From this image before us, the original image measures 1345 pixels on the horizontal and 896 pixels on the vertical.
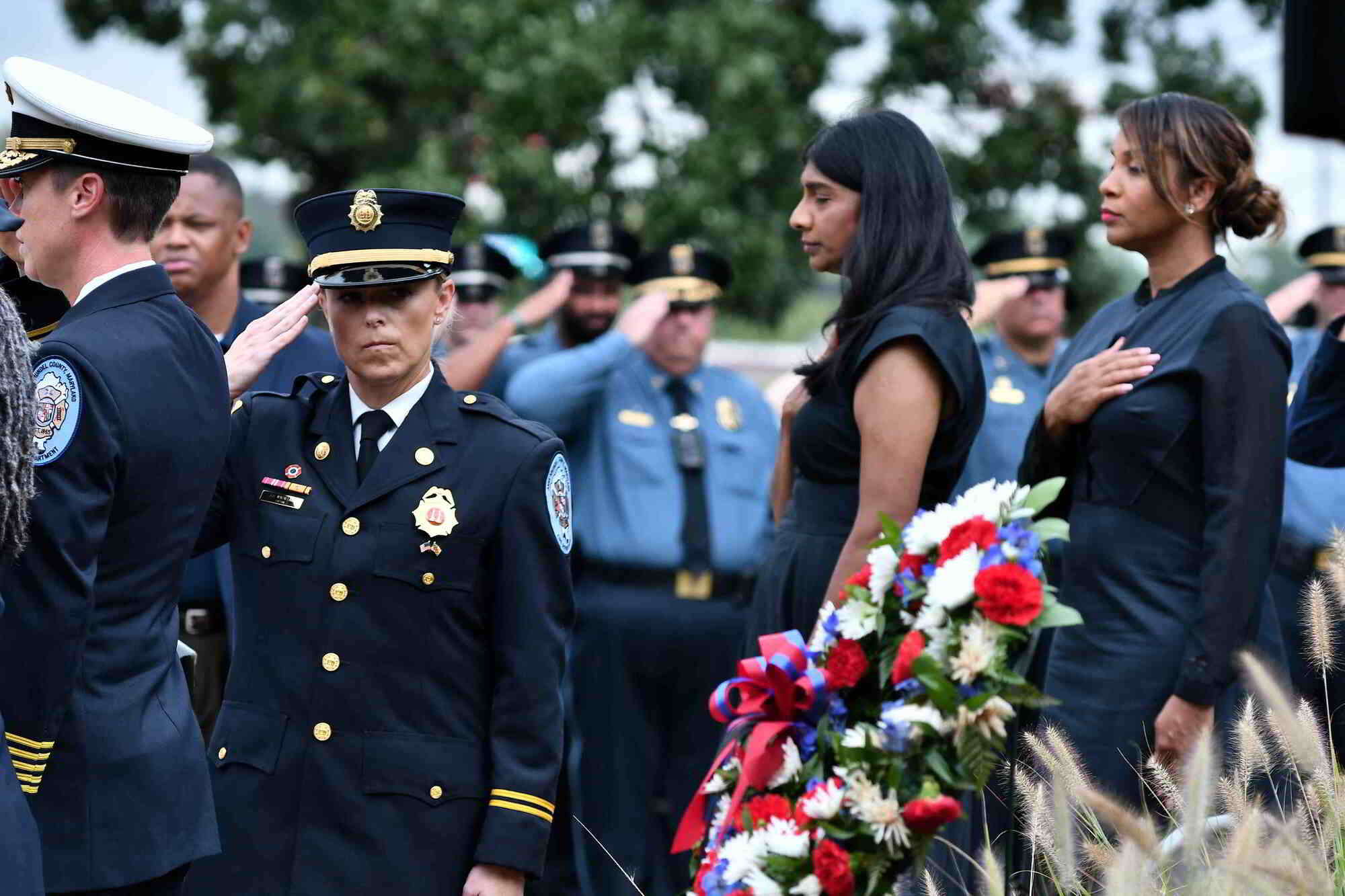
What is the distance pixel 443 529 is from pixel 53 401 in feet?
2.44

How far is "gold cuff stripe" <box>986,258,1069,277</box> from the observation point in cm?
774

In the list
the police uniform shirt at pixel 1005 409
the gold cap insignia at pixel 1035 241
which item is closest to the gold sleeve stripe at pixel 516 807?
the police uniform shirt at pixel 1005 409

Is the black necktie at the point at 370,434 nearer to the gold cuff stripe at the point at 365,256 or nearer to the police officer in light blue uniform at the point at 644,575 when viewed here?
the gold cuff stripe at the point at 365,256

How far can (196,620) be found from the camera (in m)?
4.95

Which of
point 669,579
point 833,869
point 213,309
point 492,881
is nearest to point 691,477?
point 669,579

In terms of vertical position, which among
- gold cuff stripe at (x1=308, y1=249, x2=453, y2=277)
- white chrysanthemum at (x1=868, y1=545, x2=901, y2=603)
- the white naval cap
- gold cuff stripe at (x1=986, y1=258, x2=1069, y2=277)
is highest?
the white naval cap

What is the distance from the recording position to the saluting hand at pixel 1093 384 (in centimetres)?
388

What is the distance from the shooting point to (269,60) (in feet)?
47.1

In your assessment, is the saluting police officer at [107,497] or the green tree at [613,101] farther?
the green tree at [613,101]

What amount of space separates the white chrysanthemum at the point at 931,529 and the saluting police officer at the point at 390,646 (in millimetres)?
733

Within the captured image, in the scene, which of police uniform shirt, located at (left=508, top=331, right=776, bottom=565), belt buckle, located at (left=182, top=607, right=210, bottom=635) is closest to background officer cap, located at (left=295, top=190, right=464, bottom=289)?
belt buckle, located at (left=182, top=607, right=210, bottom=635)

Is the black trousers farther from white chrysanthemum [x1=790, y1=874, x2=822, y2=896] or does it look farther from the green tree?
the green tree

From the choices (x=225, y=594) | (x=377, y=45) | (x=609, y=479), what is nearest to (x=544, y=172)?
(x=377, y=45)

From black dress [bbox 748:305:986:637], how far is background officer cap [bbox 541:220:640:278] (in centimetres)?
350
